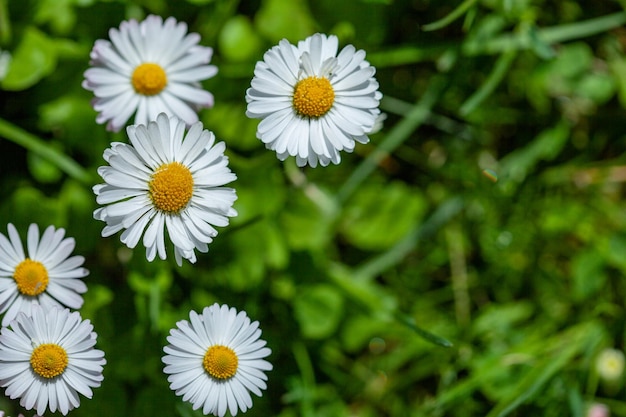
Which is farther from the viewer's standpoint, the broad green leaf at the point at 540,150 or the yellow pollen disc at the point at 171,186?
the broad green leaf at the point at 540,150

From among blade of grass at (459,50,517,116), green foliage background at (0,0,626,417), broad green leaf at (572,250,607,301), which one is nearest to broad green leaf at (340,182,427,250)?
green foliage background at (0,0,626,417)

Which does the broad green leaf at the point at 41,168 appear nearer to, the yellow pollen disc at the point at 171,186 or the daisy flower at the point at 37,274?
the daisy flower at the point at 37,274

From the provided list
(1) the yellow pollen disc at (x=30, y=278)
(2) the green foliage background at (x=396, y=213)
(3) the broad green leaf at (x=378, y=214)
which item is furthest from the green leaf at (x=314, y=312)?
(1) the yellow pollen disc at (x=30, y=278)

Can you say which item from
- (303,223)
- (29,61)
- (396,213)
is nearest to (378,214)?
(396,213)

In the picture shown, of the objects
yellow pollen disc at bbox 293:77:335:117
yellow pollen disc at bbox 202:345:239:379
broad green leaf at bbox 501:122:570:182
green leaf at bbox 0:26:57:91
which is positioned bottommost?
yellow pollen disc at bbox 202:345:239:379

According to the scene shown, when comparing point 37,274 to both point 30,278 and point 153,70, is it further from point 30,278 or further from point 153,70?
point 153,70

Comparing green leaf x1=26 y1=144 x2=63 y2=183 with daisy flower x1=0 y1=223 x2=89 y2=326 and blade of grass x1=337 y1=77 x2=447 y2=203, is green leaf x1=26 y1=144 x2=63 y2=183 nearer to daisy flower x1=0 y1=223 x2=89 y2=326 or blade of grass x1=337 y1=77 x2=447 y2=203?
daisy flower x1=0 y1=223 x2=89 y2=326
